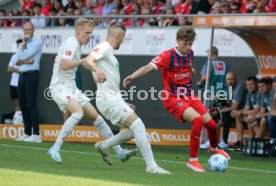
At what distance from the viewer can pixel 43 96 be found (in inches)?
845

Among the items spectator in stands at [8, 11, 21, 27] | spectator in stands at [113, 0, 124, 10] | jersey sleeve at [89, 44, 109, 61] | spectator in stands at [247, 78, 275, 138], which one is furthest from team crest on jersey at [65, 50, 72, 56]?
spectator in stands at [113, 0, 124, 10]

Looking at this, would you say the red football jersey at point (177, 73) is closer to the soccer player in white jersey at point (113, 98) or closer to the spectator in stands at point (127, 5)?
the soccer player in white jersey at point (113, 98)

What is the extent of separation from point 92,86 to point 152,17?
2.55m

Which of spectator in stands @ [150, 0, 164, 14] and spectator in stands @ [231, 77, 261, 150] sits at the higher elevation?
spectator in stands @ [150, 0, 164, 14]

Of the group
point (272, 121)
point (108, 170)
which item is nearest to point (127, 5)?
point (272, 121)

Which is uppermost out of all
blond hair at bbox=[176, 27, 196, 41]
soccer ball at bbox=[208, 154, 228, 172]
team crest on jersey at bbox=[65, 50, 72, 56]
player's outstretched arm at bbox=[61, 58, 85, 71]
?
blond hair at bbox=[176, 27, 196, 41]

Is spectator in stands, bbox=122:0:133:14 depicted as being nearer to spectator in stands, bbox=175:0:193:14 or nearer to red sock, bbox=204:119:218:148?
spectator in stands, bbox=175:0:193:14

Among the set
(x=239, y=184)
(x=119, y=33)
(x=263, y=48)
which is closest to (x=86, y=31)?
(x=119, y=33)

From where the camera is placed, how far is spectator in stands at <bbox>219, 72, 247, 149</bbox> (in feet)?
60.7

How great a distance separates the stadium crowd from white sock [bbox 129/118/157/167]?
23.0 ft

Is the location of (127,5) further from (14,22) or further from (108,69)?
(108,69)

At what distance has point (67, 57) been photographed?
44.2 ft

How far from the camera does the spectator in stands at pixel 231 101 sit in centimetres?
1852

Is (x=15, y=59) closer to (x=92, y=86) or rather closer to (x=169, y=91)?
(x=92, y=86)
